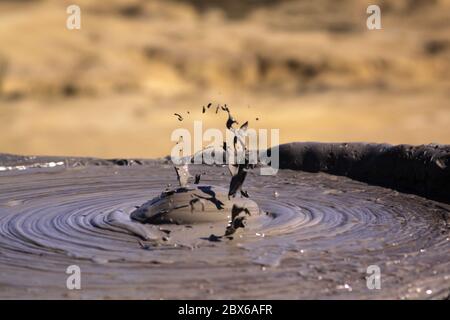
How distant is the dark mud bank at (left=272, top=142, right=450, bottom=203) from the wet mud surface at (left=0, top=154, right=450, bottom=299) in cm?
16

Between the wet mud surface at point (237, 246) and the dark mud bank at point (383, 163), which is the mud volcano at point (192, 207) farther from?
the dark mud bank at point (383, 163)

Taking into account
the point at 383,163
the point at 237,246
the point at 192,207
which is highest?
the point at 383,163

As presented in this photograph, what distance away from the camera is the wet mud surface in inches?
101

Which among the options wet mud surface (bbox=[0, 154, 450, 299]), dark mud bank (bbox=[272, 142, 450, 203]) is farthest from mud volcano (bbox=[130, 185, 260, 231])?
dark mud bank (bbox=[272, 142, 450, 203])

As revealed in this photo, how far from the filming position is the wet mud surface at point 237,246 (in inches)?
101

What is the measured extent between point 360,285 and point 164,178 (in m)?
2.52

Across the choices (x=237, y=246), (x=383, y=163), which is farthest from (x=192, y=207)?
(x=383, y=163)

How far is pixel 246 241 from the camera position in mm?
3139

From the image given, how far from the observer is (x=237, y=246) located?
3057 mm

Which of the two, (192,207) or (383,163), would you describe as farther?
(383,163)

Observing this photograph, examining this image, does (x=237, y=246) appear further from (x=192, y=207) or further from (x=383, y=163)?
(x=383, y=163)

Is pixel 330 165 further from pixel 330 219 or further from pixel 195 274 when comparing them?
pixel 195 274

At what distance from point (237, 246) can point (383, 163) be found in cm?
196

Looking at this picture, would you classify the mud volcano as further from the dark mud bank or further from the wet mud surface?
the dark mud bank
